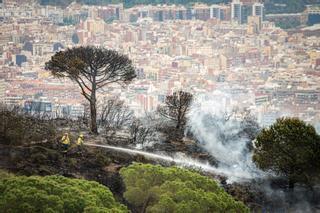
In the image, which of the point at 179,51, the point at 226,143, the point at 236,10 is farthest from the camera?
the point at 236,10

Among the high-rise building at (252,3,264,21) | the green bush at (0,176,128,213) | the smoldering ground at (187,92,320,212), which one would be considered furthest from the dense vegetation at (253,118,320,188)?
the high-rise building at (252,3,264,21)

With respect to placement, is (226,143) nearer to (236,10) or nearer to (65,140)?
(65,140)

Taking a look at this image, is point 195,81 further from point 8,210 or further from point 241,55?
point 8,210

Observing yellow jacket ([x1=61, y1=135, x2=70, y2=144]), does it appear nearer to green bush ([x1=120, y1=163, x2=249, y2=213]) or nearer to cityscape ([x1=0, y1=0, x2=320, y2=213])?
cityscape ([x1=0, y1=0, x2=320, y2=213])

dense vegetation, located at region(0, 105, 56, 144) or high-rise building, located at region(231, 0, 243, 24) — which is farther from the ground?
high-rise building, located at region(231, 0, 243, 24)

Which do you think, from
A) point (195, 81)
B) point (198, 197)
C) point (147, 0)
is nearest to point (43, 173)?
point (198, 197)

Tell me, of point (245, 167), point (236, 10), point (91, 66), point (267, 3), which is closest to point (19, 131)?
point (91, 66)
